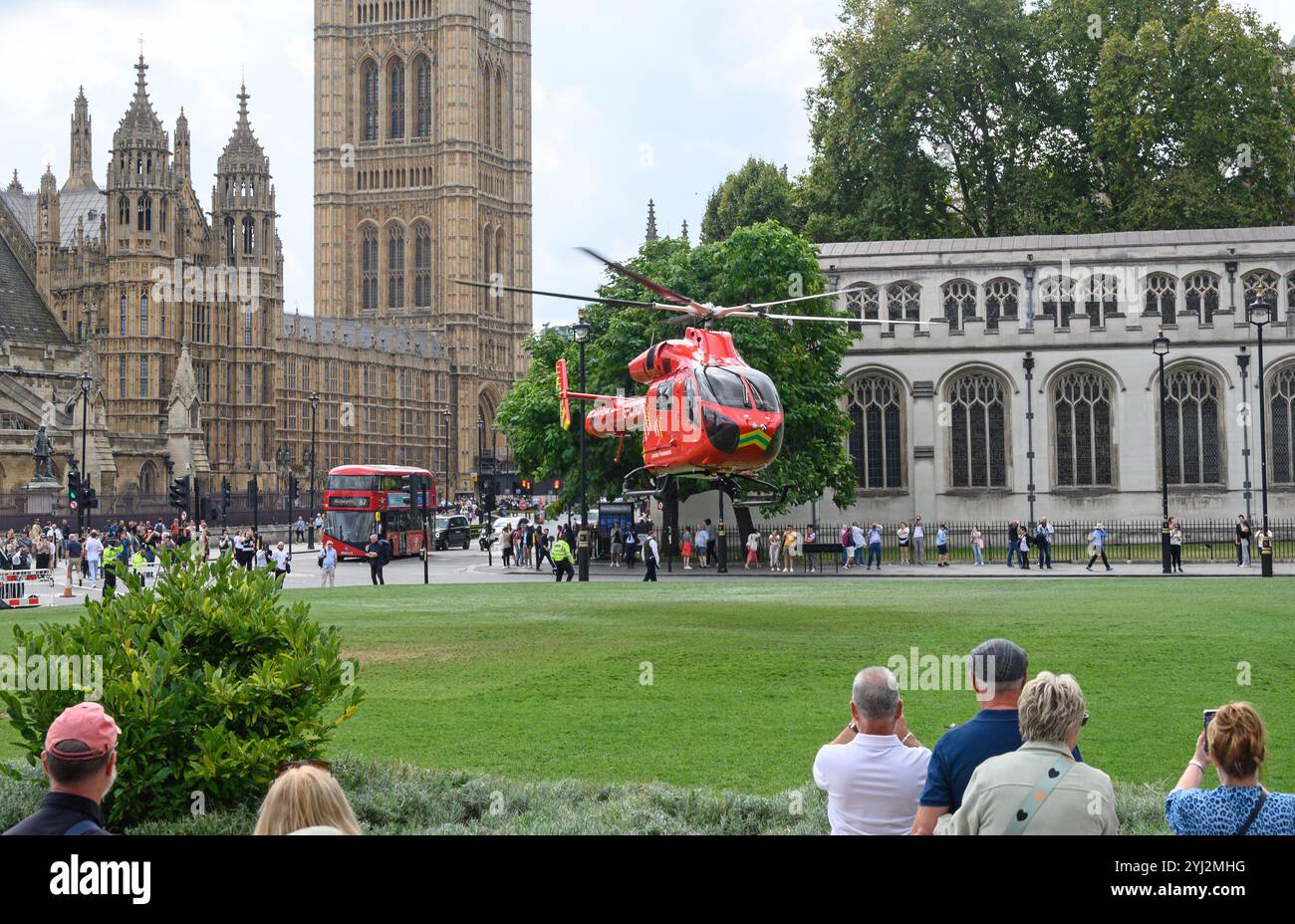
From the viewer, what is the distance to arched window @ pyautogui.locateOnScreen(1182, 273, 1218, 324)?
52.1 metres

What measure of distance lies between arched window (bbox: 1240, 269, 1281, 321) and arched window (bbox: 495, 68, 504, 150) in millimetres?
94664

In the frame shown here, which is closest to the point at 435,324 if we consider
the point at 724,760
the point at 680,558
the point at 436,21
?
the point at 436,21

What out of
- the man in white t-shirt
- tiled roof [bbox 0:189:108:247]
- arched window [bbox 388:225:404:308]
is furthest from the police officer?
arched window [bbox 388:225:404:308]

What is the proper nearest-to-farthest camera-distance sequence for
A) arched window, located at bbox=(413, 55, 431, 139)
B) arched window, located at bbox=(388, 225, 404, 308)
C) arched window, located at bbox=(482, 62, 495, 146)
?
arched window, located at bbox=(413, 55, 431, 139) < arched window, located at bbox=(388, 225, 404, 308) < arched window, located at bbox=(482, 62, 495, 146)

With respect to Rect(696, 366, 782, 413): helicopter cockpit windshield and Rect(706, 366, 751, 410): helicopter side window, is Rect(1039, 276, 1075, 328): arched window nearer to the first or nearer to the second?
Rect(696, 366, 782, 413): helicopter cockpit windshield

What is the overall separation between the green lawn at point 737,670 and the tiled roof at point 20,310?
5579 centimetres

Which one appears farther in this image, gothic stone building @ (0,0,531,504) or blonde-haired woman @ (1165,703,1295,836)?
gothic stone building @ (0,0,531,504)

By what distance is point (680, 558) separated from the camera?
49250 millimetres

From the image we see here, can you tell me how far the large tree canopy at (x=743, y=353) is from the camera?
133ft

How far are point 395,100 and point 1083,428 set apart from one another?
96.0 meters

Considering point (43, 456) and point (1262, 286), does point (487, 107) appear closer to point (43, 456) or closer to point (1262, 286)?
point (43, 456)

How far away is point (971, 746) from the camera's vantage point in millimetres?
6242
